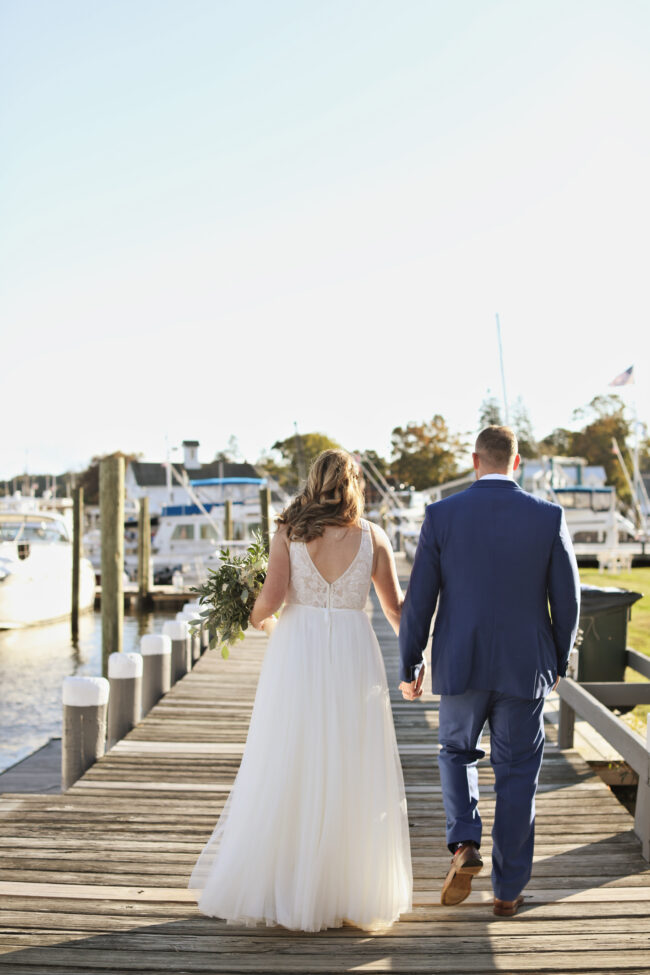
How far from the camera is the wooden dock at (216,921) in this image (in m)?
3.22

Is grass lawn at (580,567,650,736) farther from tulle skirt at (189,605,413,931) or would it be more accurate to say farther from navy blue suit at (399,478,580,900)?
tulle skirt at (189,605,413,931)

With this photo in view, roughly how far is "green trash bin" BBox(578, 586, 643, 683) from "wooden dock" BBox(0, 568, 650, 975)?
1787mm

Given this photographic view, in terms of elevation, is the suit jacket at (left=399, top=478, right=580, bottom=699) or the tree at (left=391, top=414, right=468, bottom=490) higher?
the tree at (left=391, top=414, right=468, bottom=490)

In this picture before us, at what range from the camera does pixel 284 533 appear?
12.0 feet

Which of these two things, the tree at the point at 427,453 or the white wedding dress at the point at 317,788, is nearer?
the white wedding dress at the point at 317,788

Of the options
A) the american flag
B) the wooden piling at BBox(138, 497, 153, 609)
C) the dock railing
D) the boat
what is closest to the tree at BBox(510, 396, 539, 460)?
the boat

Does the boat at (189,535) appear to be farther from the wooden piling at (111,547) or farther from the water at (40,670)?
the wooden piling at (111,547)

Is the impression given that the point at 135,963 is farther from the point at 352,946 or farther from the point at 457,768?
the point at 457,768

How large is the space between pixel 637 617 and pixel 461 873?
13.3 meters

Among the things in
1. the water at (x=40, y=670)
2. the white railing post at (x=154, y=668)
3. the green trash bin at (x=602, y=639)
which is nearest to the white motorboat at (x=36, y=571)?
the water at (x=40, y=670)

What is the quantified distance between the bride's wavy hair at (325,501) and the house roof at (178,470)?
80807 millimetres

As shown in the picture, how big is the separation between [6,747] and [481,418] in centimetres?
8894

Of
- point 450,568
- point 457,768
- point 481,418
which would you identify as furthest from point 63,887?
point 481,418

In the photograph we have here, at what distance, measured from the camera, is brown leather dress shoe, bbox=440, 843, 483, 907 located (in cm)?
351
